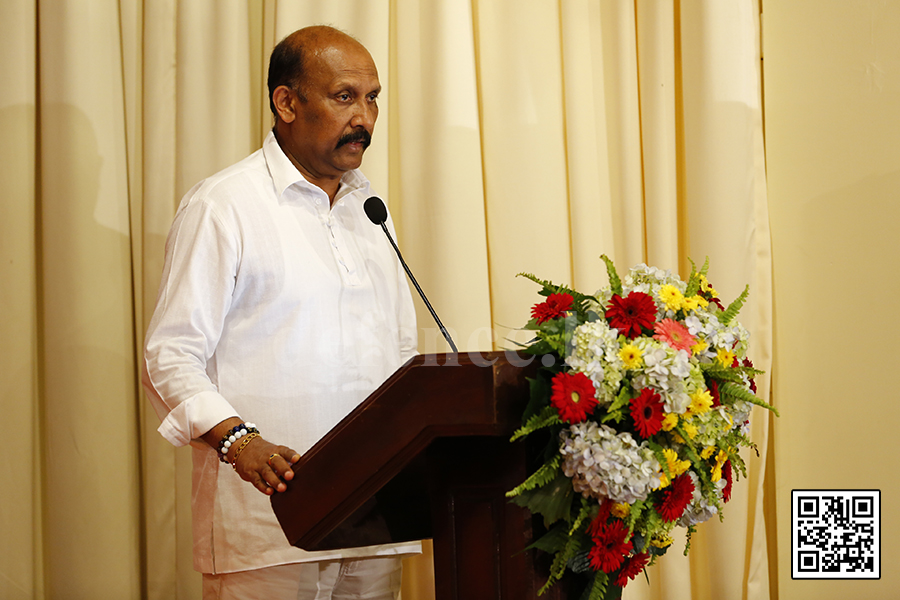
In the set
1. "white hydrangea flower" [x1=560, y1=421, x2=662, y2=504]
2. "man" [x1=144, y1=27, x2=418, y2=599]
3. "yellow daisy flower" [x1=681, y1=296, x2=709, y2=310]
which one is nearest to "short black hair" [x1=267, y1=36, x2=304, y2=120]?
"man" [x1=144, y1=27, x2=418, y2=599]

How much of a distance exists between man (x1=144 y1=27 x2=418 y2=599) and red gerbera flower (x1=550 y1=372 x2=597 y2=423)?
0.66m

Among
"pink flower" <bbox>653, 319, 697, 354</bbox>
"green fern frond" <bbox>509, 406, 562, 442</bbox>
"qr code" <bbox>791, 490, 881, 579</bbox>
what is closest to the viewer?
"green fern frond" <bbox>509, 406, 562, 442</bbox>

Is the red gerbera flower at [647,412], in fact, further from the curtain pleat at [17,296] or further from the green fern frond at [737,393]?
the curtain pleat at [17,296]

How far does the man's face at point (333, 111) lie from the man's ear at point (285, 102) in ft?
0.06

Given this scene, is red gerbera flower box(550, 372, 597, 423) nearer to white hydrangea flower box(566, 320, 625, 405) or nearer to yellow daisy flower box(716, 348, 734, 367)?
white hydrangea flower box(566, 320, 625, 405)

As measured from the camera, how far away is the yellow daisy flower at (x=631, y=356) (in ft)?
3.26

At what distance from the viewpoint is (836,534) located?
2320 mm

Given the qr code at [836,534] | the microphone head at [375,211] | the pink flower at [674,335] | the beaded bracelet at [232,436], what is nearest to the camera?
the pink flower at [674,335]

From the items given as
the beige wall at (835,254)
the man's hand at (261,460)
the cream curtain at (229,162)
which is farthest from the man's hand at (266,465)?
the beige wall at (835,254)

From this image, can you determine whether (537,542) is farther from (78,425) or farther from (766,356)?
(78,425)

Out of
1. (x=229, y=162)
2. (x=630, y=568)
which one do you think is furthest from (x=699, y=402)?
(x=229, y=162)

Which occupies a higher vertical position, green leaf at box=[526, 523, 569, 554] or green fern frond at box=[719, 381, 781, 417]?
green fern frond at box=[719, 381, 781, 417]

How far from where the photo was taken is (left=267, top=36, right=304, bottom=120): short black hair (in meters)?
1.77

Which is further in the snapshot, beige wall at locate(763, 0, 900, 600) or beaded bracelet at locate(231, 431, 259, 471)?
beige wall at locate(763, 0, 900, 600)
